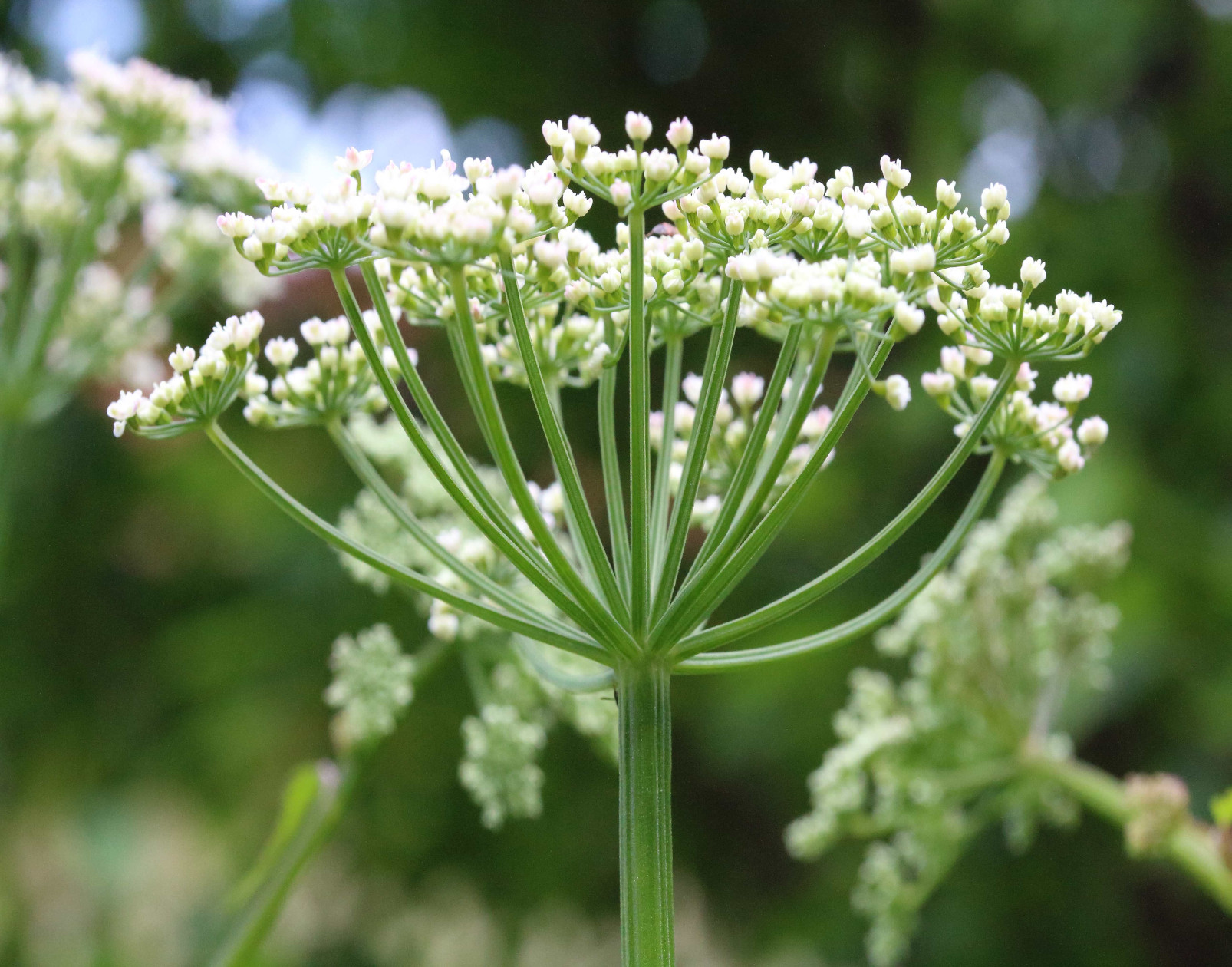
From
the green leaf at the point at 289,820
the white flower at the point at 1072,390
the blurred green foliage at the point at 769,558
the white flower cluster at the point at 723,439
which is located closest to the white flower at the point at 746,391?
the white flower cluster at the point at 723,439

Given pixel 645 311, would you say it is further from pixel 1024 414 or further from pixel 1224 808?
pixel 1224 808

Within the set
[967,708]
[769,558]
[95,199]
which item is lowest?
[967,708]

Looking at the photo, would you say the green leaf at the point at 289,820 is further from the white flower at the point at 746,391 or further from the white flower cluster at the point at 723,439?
the white flower at the point at 746,391

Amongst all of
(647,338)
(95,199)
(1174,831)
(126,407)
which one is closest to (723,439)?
(647,338)

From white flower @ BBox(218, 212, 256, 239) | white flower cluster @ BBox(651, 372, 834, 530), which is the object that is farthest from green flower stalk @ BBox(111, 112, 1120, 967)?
white flower cluster @ BBox(651, 372, 834, 530)

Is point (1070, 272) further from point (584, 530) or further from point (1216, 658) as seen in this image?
point (584, 530)

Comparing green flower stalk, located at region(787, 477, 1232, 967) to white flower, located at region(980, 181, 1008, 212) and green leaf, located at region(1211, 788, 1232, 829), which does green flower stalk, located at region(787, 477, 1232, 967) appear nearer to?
green leaf, located at region(1211, 788, 1232, 829)
